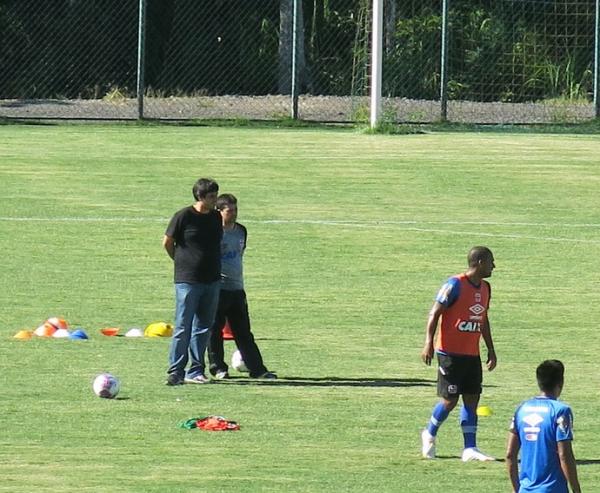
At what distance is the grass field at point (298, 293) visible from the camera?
12.8m

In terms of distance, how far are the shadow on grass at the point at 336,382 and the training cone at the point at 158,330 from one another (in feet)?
7.78

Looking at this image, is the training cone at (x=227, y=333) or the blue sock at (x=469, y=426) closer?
the blue sock at (x=469, y=426)

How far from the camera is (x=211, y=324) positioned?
15641 millimetres

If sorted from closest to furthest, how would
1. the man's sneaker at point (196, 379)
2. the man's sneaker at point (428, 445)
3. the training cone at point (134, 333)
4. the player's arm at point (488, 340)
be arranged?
the man's sneaker at point (428, 445) → the player's arm at point (488, 340) → the man's sneaker at point (196, 379) → the training cone at point (134, 333)

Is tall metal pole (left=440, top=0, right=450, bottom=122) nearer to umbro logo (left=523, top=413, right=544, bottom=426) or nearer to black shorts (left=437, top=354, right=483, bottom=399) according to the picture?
black shorts (left=437, top=354, right=483, bottom=399)

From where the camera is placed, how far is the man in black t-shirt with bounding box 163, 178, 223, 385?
15531 millimetres

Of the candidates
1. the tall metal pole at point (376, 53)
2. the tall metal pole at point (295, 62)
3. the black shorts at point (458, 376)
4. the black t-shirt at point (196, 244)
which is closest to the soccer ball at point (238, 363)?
the black t-shirt at point (196, 244)

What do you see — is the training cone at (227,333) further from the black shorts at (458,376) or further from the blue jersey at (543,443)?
the blue jersey at (543,443)

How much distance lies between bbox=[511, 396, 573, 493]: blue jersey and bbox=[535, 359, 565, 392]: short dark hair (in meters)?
0.10

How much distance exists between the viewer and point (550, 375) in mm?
9797

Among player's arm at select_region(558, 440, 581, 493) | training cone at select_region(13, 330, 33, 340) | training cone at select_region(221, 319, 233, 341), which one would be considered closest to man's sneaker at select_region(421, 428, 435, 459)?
player's arm at select_region(558, 440, 581, 493)

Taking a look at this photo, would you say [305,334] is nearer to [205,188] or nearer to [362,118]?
[205,188]

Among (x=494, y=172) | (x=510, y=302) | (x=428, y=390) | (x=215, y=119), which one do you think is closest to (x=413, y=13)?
(x=215, y=119)

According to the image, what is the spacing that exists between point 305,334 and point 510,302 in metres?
3.27
